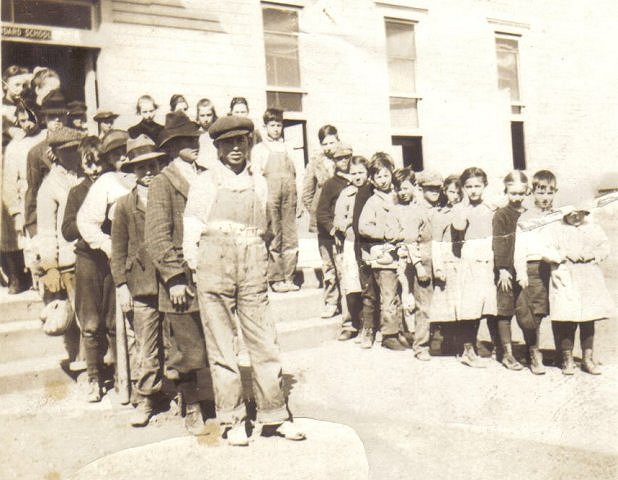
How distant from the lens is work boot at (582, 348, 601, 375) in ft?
7.22

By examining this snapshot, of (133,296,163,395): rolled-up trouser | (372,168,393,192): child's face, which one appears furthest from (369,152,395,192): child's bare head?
(133,296,163,395): rolled-up trouser

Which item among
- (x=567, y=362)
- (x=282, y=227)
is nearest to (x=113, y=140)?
(x=282, y=227)

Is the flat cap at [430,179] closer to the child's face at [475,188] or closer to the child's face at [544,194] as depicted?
the child's face at [475,188]

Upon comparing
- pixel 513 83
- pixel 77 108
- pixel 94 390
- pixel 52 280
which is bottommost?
pixel 94 390

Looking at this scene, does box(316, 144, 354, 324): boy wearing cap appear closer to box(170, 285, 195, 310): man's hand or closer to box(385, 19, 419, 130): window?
box(385, 19, 419, 130): window

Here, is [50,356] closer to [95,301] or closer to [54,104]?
[95,301]

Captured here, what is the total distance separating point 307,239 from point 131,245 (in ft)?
2.60

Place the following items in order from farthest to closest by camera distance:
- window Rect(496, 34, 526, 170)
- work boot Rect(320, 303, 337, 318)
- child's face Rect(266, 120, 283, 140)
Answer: window Rect(496, 34, 526, 170) < work boot Rect(320, 303, 337, 318) < child's face Rect(266, 120, 283, 140)

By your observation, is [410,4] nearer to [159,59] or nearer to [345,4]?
[345,4]

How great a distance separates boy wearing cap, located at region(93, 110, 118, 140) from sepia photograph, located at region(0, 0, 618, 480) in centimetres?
2

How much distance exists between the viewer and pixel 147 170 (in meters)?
1.83

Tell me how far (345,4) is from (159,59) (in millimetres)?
678

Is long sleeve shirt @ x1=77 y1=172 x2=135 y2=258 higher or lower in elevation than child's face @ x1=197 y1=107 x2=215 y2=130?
lower

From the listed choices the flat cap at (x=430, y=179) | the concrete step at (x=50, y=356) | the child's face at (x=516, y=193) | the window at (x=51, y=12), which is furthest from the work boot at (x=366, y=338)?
the window at (x=51, y=12)
